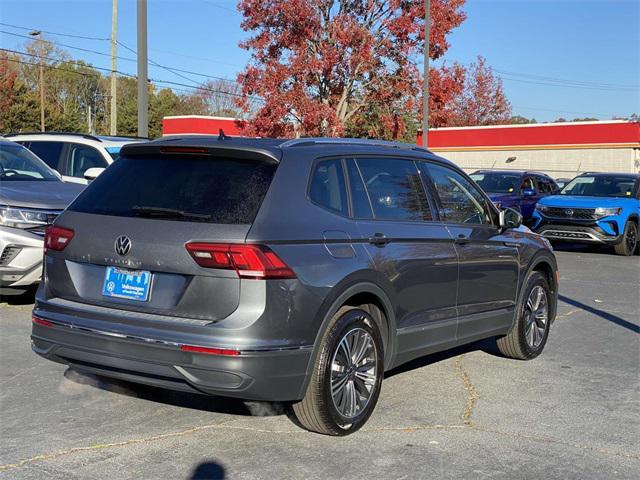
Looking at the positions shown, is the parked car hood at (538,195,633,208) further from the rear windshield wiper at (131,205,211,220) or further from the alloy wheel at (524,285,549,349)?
the rear windshield wiper at (131,205,211,220)

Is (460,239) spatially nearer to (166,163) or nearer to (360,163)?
(360,163)

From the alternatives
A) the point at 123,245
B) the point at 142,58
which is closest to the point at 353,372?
the point at 123,245

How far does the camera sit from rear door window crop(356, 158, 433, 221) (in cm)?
537

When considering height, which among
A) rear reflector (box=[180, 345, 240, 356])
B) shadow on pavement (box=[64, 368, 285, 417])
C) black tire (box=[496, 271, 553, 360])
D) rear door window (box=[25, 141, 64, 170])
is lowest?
shadow on pavement (box=[64, 368, 285, 417])

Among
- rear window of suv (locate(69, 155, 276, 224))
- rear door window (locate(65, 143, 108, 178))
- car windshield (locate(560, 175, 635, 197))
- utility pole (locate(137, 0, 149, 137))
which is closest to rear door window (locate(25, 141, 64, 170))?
rear door window (locate(65, 143, 108, 178))

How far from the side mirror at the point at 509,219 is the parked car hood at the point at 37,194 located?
15.3ft

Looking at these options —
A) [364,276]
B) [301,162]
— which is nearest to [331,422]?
[364,276]

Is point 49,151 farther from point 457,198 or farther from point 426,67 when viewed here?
point 426,67

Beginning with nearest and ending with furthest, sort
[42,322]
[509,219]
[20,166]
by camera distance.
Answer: [42,322] → [509,219] → [20,166]

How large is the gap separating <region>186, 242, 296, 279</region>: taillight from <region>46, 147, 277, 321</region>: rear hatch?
0.04 meters

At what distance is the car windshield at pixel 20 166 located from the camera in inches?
370

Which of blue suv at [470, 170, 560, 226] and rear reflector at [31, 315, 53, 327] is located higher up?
blue suv at [470, 170, 560, 226]

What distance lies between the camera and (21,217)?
325 inches

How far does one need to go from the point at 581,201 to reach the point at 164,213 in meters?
13.7
